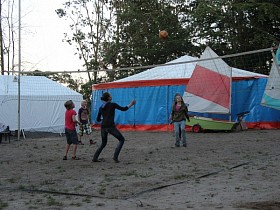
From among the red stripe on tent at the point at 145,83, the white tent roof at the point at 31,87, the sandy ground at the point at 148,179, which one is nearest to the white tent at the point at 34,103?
the white tent roof at the point at 31,87

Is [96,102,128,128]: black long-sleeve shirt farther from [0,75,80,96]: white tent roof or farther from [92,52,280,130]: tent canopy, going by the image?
[0,75,80,96]: white tent roof

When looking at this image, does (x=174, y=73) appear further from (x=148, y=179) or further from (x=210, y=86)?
(x=148, y=179)

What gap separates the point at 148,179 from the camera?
8.09 m

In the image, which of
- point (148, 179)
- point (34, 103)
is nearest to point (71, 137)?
point (148, 179)

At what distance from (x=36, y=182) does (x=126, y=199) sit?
7.02 ft

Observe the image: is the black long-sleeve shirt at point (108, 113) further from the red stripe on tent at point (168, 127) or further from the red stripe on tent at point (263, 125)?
the red stripe on tent at point (263, 125)

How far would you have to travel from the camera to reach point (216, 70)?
61.6 ft

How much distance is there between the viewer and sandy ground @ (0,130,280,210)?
6219mm

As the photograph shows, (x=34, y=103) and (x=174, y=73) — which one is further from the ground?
(x=174, y=73)

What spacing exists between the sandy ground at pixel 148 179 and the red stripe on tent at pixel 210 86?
5.13 meters

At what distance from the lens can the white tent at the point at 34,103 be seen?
789 inches

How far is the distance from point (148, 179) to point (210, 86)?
11.0 metres

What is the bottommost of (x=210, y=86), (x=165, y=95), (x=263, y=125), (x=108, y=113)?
(x=263, y=125)

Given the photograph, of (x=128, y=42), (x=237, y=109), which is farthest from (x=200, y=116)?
(x=128, y=42)
